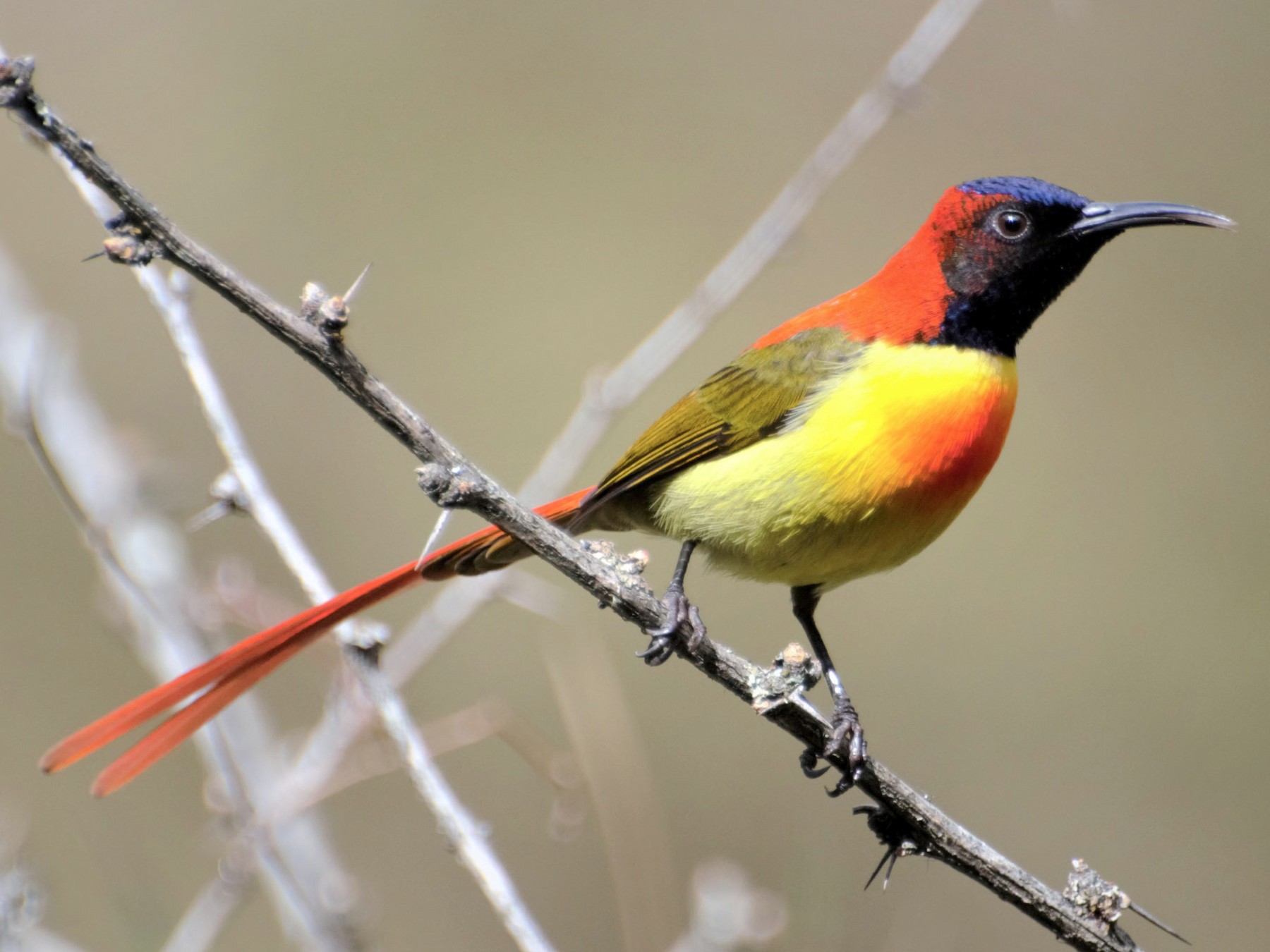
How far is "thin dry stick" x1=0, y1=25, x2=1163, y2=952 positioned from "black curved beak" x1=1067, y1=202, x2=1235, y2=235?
1.61 meters

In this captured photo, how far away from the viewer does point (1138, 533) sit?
261 inches

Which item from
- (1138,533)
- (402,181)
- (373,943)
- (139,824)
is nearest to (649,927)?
(373,943)

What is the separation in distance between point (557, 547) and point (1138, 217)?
1.94 meters

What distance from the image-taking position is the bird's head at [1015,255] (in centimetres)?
337

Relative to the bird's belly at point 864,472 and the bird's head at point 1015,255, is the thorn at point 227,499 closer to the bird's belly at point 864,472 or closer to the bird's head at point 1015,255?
the bird's belly at point 864,472

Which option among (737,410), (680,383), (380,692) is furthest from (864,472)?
(680,383)

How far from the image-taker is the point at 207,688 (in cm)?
273

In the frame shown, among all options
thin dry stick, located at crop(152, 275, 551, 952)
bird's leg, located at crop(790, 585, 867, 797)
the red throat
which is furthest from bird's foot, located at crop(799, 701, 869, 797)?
the red throat

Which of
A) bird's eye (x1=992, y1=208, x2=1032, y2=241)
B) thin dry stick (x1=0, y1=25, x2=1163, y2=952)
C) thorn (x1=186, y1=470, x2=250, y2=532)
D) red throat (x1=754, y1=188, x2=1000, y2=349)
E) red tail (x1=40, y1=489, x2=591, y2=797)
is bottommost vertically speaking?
red tail (x1=40, y1=489, x2=591, y2=797)

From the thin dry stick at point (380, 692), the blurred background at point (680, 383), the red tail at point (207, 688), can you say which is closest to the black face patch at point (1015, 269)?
the red tail at point (207, 688)

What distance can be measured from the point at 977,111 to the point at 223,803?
5.67m

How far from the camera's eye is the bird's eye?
346 centimetres

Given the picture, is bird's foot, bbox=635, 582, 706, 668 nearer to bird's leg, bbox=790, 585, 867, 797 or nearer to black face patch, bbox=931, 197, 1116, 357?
bird's leg, bbox=790, 585, 867, 797

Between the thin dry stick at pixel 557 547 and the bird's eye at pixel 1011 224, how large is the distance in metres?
1.56
